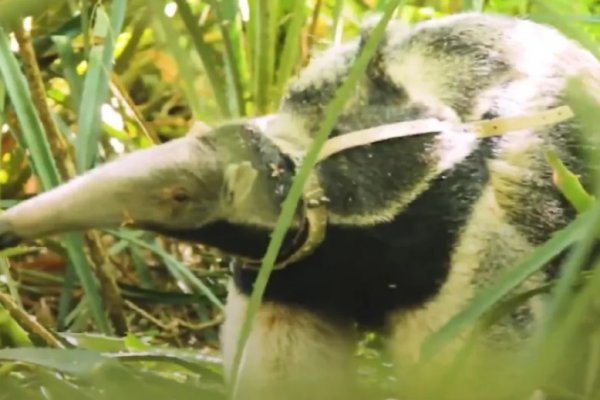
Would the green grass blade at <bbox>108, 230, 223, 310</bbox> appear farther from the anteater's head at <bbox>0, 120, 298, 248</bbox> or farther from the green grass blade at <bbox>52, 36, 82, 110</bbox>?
the anteater's head at <bbox>0, 120, 298, 248</bbox>

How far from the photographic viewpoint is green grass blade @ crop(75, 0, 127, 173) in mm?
605

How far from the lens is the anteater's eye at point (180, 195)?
470mm

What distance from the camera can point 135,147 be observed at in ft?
2.51

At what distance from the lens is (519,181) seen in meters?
0.51

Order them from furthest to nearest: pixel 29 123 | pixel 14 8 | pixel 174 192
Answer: pixel 29 123 < pixel 174 192 < pixel 14 8

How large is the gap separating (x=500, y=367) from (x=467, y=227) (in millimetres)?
67

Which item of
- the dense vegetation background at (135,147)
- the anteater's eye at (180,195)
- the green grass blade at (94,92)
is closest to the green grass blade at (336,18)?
the dense vegetation background at (135,147)

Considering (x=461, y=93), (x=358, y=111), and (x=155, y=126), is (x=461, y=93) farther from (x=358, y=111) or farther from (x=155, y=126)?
(x=155, y=126)

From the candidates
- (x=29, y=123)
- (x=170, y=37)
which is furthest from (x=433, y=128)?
(x=29, y=123)

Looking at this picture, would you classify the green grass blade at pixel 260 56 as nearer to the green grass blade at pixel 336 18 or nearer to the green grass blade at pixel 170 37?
the green grass blade at pixel 336 18

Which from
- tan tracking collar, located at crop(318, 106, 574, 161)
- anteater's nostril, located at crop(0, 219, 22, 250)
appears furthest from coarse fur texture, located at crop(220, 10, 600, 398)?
anteater's nostril, located at crop(0, 219, 22, 250)

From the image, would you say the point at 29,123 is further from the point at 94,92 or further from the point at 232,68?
the point at 232,68

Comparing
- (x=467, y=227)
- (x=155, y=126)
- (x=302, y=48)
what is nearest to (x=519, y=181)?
(x=467, y=227)

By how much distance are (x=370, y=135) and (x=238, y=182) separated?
6cm
